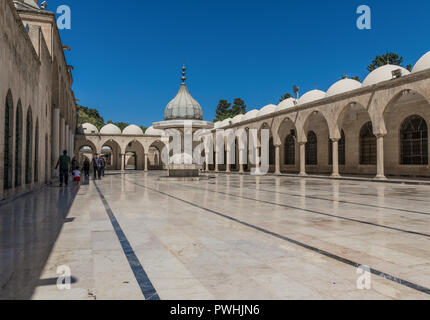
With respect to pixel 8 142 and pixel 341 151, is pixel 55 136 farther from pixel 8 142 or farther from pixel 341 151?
pixel 341 151

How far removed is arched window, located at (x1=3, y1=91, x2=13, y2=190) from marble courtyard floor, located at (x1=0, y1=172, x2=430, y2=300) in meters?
3.12

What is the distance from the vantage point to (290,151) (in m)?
31.7

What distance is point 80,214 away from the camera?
676 centimetres

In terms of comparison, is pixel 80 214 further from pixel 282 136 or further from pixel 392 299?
pixel 282 136

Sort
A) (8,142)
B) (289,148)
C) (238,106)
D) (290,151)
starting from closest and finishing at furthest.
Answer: (8,142), (290,151), (289,148), (238,106)

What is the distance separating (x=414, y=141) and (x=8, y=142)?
67.2 feet

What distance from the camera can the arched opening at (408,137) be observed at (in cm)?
1938

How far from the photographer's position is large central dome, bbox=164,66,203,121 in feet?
68.1

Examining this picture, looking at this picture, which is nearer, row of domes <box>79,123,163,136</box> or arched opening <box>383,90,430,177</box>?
arched opening <box>383,90,430,177</box>

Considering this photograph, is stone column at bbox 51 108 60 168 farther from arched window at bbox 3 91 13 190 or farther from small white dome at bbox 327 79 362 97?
small white dome at bbox 327 79 362 97

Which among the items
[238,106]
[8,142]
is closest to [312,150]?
[8,142]

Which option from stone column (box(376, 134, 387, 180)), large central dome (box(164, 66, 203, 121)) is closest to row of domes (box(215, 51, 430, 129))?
stone column (box(376, 134, 387, 180))
